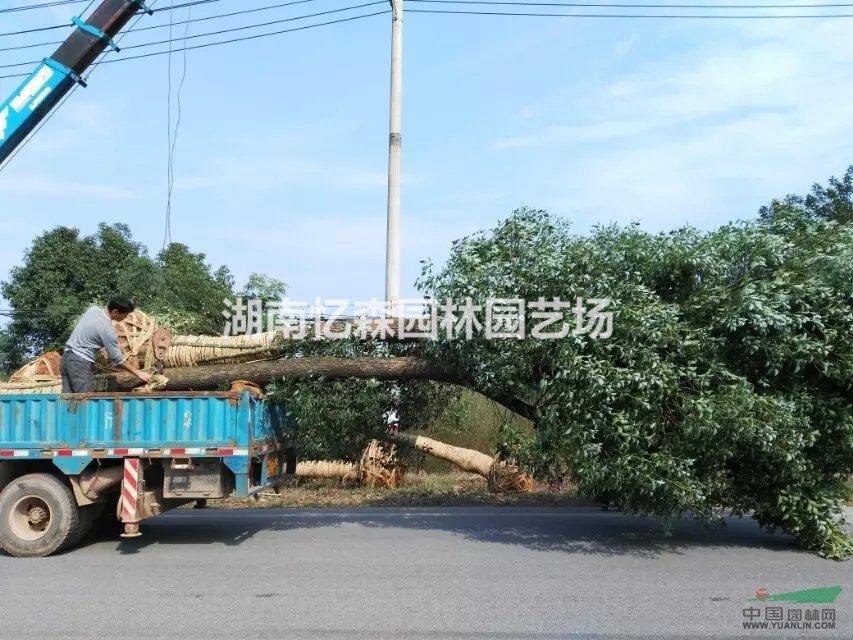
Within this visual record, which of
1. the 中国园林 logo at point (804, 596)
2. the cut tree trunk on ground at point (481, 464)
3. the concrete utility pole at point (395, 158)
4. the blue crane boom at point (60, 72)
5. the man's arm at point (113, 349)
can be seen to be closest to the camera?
the 中国园林 logo at point (804, 596)

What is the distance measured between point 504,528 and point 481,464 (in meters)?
4.89

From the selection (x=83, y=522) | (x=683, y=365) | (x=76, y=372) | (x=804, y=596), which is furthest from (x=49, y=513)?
(x=804, y=596)

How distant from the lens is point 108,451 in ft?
24.8

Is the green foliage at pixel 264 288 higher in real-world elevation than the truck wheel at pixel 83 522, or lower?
higher

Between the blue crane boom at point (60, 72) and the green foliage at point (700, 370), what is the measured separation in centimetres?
604

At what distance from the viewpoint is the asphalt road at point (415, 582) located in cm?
534

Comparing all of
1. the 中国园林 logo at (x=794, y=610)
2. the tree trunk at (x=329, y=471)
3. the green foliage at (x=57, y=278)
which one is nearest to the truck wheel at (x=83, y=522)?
the tree trunk at (x=329, y=471)

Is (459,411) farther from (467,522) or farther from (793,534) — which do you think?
(793,534)

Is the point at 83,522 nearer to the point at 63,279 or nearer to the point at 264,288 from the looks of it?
the point at 264,288

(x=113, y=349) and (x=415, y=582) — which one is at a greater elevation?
(x=113, y=349)

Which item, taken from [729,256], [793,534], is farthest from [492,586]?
[729,256]

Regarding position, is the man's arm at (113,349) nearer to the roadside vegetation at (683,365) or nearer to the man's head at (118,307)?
the man's head at (118,307)

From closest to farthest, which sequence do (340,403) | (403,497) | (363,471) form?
(340,403)
(403,497)
(363,471)

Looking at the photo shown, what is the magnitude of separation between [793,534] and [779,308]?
244 centimetres
